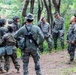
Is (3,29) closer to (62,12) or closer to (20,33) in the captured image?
(20,33)

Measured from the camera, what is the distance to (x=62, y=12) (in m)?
25.4

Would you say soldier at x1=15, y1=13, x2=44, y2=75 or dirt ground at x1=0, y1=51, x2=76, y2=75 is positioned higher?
soldier at x1=15, y1=13, x2=44, y2=75

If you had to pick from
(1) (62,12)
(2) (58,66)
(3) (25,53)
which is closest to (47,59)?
(2) (58,66)

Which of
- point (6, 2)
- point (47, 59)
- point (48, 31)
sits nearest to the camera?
point (47, 59)

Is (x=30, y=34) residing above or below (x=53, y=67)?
above

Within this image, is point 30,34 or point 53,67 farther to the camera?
point 53,67

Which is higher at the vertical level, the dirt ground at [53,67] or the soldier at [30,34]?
the soldier at [30,34]

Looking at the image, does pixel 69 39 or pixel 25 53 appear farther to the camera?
pixel 69 39

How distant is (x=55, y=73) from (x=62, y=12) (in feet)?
51.1

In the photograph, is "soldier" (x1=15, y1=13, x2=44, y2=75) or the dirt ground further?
the dirt ground

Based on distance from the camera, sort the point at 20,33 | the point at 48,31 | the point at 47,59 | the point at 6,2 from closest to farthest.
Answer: the point at 20,33 < the point at 47,59 < the point at 48,31 < the point at 6,2

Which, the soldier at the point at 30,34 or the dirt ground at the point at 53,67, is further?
the dirt ground at the point at 53,67

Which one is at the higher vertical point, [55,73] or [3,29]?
[3,29]

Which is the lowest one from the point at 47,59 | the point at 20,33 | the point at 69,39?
the point at 47,59
